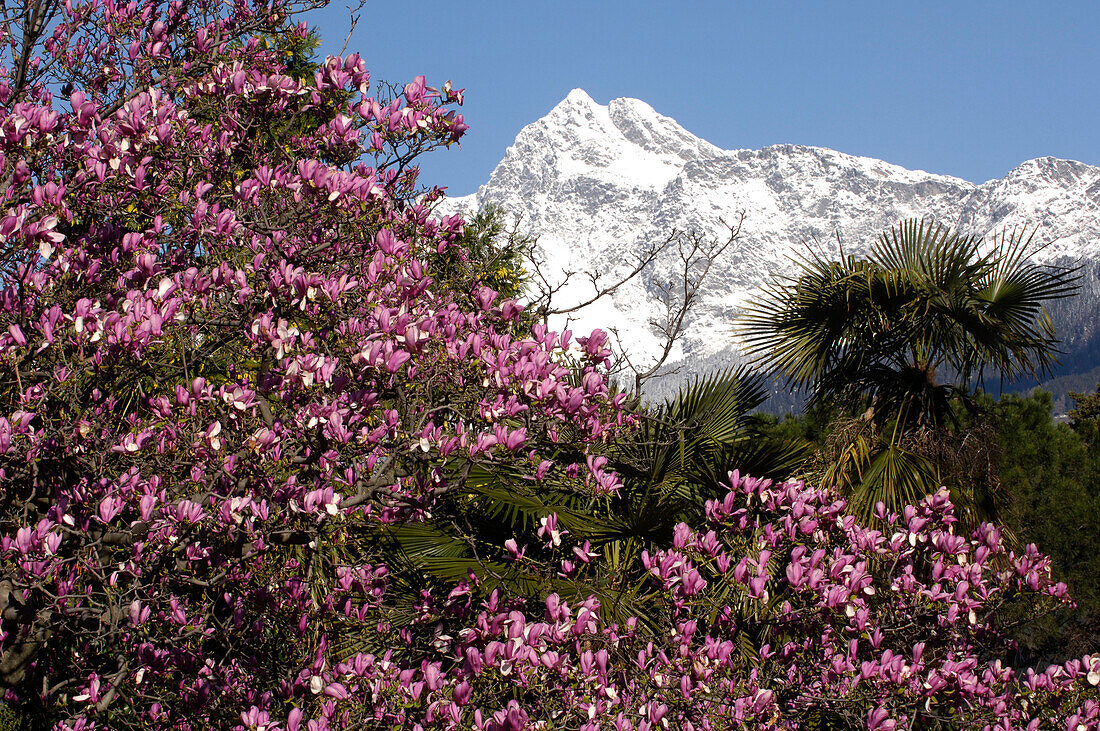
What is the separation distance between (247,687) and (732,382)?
15.1 feet

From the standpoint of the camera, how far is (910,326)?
8.13m

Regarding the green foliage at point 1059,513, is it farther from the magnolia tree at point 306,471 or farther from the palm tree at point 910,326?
the magnolia tree at point 306,471

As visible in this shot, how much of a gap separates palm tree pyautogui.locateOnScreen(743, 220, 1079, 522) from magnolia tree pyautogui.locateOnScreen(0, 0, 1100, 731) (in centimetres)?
391

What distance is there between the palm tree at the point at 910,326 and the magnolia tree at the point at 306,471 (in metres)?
3.91

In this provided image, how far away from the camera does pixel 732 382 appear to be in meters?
7.13

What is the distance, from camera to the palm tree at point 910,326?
26.4ft

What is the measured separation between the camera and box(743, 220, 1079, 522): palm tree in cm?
805

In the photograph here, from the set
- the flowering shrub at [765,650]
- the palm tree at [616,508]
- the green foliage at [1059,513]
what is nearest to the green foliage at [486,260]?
the palm tree at [616,508]

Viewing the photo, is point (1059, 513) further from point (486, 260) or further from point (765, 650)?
point (486, 260)

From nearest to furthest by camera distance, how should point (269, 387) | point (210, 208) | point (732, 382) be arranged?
point (269, 387) → point (210, 208) → point (732, 382)

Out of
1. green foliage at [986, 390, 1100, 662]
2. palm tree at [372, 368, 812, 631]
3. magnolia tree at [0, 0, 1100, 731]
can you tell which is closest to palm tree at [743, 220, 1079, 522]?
green foliage at [986, 390, 1100, 662]

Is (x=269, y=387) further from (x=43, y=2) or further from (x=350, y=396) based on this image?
(x=43, y=2)

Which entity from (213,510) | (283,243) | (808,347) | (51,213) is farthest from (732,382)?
(51,213)

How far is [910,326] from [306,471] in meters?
6.73
